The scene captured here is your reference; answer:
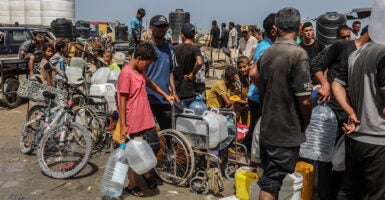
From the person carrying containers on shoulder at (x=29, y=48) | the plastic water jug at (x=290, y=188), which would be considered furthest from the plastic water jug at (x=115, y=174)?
the person carrying containers on shoulder at (x=29, y=48)

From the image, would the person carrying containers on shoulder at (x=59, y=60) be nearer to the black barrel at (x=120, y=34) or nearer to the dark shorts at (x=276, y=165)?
the dark shorts at (x=276, y=165)

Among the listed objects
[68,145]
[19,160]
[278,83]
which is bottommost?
[19,160]

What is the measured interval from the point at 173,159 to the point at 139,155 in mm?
713

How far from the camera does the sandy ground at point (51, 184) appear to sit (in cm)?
501

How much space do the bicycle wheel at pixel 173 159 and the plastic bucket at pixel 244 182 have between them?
806mm

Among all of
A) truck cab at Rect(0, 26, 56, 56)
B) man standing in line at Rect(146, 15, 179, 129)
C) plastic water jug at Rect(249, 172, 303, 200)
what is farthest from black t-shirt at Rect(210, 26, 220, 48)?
plastic water jug at Rect(249, 172, 303, 200)

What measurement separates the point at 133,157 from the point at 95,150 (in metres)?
2.32

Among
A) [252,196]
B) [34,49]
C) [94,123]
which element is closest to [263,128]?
[252,196]

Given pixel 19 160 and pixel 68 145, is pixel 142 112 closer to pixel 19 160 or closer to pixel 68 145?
pixel 68 145

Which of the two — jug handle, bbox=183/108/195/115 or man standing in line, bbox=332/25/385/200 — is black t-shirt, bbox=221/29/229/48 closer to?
jug handle, bbox=183/108/195/115

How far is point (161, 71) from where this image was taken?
549cm

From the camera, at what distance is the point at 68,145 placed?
228 inches

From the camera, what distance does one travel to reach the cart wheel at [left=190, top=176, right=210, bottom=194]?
4922 millimetres

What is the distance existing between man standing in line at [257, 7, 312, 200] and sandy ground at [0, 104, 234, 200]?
1.73m
